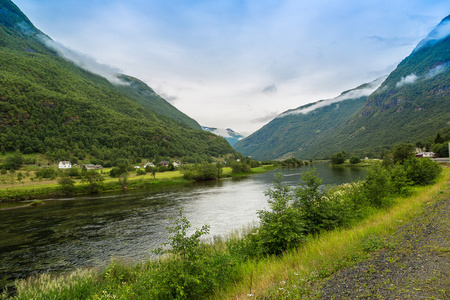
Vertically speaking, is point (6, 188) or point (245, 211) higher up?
point (6, 188)

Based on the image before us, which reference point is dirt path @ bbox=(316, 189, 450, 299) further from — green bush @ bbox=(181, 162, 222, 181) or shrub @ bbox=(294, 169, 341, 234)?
green bush @ bbox=(181, 162, 222, 181)

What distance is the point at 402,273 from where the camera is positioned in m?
5.33

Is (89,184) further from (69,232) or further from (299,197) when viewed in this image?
(299,197)

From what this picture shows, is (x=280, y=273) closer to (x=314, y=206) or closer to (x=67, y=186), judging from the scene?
(x=314, y=206)

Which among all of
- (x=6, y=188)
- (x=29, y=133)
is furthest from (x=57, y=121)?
(x=6, y=188)

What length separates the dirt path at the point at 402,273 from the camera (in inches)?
179

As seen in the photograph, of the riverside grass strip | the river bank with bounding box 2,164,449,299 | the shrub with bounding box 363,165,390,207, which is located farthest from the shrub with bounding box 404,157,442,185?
the riverside grass strip

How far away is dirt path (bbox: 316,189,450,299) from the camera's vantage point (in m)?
4.55

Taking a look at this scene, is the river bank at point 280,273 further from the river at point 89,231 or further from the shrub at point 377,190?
the river at point 89,231

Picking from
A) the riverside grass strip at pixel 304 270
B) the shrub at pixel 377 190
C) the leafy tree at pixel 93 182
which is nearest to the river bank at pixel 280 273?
the riverside grass strip at pixel 304 270

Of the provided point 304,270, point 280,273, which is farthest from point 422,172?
point 280,273

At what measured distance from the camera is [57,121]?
557 ft

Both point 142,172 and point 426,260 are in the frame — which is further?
point 142,172

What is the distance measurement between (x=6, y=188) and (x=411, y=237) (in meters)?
79.5
